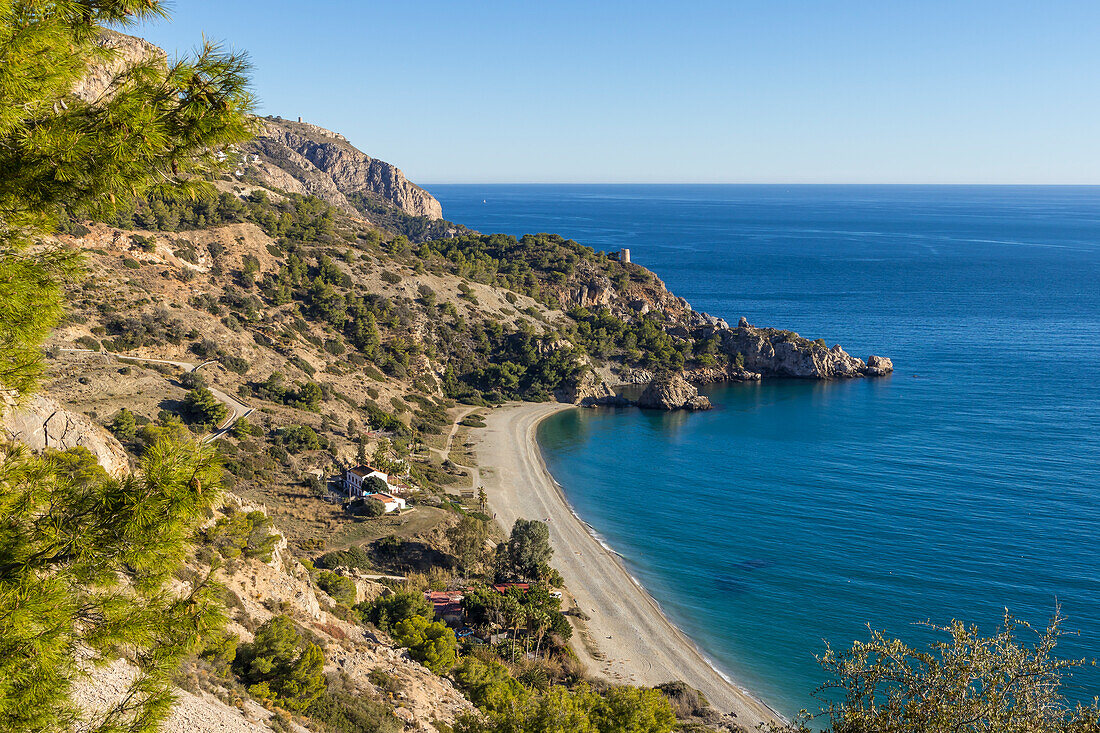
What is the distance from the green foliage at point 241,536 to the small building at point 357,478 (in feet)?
66.2

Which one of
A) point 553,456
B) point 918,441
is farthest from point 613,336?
point 918,441

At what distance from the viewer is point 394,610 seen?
27.3 m

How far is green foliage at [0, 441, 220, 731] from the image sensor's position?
18.7ft

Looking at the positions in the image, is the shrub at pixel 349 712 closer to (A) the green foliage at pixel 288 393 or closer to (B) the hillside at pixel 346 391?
(B) the hillside at pixel 346 391

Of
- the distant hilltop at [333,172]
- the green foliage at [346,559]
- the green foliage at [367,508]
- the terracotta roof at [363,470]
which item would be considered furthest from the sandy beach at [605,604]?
the distant hilltop at [333,172]

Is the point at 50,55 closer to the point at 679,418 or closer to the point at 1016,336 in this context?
the point at 679,418

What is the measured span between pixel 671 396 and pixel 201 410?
50383 millimetres

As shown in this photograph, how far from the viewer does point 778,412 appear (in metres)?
76.4

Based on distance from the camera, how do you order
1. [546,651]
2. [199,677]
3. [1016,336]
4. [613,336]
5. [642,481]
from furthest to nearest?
[1016,336] < [613,336] < [642,481] < [546,651] < [199,677]

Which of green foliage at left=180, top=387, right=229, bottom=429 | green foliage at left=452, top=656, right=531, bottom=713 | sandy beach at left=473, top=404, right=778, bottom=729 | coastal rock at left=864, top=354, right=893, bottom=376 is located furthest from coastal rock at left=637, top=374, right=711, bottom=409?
green foliage at left=452, top=656, right=531, bottom=713

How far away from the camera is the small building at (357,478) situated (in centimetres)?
4428

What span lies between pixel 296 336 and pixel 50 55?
6261cm

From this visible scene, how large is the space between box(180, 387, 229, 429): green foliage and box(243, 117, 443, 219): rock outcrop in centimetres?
10825

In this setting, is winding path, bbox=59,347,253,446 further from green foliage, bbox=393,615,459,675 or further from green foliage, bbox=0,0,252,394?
green foliage, bbox=0,0,252,394
